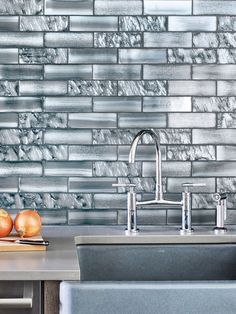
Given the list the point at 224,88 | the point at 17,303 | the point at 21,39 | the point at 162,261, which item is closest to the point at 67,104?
the point at 21,39

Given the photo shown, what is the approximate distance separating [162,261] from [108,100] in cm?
74

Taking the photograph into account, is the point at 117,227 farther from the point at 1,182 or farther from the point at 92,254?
the point at 1,182

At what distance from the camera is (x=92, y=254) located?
8.85 ft

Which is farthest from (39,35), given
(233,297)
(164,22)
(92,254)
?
(233,297)

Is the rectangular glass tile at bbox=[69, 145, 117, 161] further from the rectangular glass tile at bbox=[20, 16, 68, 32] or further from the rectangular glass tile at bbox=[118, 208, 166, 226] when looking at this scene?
the rectangular glass tile at bbox=[20, 16, 68, 32]

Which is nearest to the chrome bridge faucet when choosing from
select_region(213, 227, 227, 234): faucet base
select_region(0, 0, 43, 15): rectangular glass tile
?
select_region(213, 227, 227, 234): faucet base

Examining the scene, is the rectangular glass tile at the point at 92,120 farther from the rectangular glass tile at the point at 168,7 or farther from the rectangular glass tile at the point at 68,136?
the rectangular glass tile at the point at 168,7

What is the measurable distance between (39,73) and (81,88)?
191 millimetres

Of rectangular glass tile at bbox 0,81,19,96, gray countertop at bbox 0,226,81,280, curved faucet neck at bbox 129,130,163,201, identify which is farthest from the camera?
rectangular glass tile at bbox 0,81,19,96

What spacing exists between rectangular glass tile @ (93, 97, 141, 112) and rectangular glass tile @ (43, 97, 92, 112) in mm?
35

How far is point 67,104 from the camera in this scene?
300 cm

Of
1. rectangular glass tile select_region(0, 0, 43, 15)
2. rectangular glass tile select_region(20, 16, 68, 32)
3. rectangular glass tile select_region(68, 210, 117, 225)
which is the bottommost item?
rectangular glass tile select_region(68, 210, 117, 225)

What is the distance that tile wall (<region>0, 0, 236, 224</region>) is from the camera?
118 inches

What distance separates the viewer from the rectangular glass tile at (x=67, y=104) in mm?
2996
